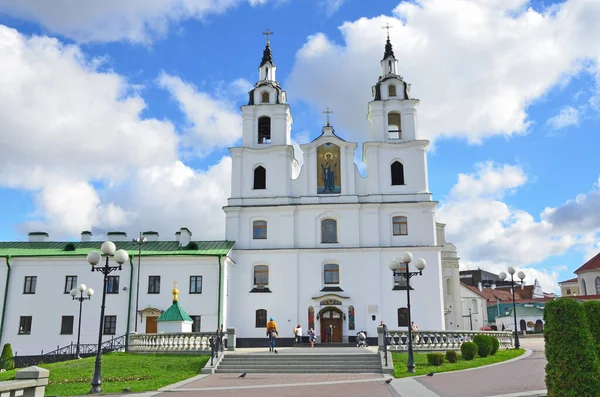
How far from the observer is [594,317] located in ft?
36.7

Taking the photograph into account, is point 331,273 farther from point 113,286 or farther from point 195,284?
point 113,286

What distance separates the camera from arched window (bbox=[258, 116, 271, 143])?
41344mm

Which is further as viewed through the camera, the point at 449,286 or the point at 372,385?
the point at 449,286

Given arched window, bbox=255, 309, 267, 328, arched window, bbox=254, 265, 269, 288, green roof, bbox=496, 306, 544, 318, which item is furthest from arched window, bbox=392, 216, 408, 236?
green roof, bbox=496, 306, 544, 318

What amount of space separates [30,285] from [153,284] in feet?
26.5

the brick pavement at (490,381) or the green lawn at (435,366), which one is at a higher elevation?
the green lawn at (435,366)

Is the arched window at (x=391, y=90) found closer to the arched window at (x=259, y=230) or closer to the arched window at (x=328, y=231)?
the arched window at (x=328, y=231)

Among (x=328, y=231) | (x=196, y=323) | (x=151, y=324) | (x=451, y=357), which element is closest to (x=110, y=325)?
(x=151, y=324)

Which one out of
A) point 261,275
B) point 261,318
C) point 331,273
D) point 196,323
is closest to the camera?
point 196,323

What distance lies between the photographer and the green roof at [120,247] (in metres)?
37.1

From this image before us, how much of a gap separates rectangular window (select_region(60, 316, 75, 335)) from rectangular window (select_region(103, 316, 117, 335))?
85.8 inches

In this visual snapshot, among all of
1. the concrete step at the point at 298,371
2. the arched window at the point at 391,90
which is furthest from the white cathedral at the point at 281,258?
the concrete step at the point at 298,371

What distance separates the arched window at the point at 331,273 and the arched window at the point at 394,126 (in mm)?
10292

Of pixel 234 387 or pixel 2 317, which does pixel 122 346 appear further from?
pixel 234 387
